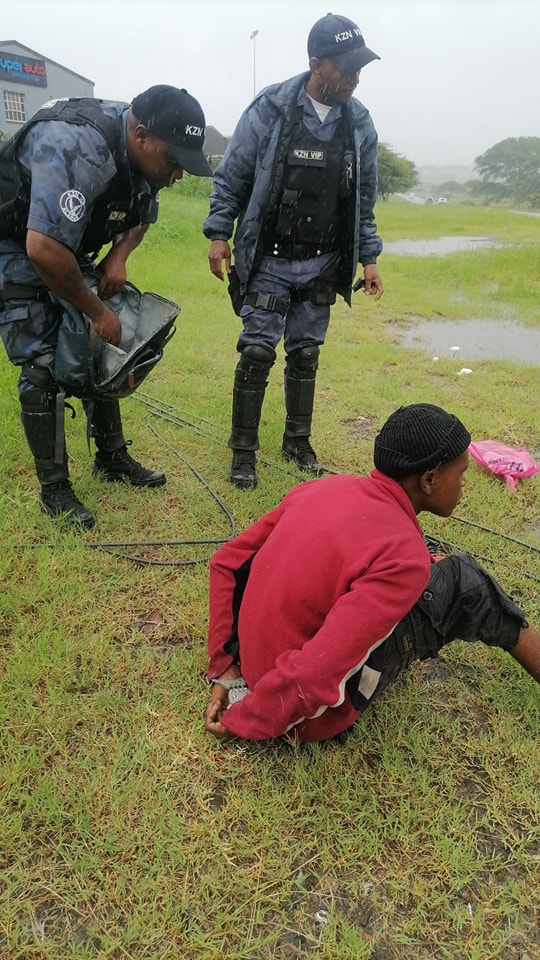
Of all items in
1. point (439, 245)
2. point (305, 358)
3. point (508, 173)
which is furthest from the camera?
point (508, 173)

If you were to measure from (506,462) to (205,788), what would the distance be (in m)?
2.30

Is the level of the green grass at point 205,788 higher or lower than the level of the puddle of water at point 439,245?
lower

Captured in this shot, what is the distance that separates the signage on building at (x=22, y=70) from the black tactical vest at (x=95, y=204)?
34367 millimetres

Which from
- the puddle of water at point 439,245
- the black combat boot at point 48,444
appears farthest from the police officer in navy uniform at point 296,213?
the puddle of water at point 439,245

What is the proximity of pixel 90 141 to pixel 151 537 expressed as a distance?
A: 1442 mm

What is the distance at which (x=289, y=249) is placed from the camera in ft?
10.1

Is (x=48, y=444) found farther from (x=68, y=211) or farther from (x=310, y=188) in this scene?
(x=310, y=188)

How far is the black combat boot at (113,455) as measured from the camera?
9.88ft

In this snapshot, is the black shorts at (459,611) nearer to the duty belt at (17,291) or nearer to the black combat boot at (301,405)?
the black combat boot at (301,405)

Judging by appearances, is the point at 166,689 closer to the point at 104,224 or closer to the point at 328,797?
the point at 328,797

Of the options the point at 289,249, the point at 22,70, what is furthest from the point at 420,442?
the point at 22,70

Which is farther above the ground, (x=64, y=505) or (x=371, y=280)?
(x=371, y=280)

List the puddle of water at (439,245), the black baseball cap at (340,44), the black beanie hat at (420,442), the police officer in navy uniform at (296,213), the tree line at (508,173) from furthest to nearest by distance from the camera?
the tree line at (508,173) < the puddle of water at (439,245) < the police officer in navy uniform at (296,213) < the black baseball cap at (340,44) < the black beanie hat at (420,442)

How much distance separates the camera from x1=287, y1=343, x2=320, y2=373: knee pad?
10.8 ft
